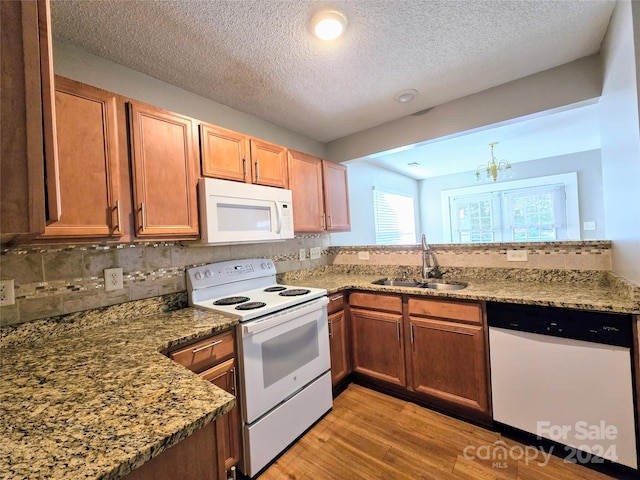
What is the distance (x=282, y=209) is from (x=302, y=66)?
98 centimetres

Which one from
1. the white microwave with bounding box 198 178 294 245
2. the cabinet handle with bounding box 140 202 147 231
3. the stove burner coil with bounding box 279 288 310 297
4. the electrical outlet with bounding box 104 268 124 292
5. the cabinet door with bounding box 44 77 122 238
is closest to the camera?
the cabinet door with bounding box 44 77 122 238

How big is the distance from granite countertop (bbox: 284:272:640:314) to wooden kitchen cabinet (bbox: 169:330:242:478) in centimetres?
95

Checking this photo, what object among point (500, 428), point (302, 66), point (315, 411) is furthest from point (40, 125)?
point (500, 428)

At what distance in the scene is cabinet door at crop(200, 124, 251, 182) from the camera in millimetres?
1775

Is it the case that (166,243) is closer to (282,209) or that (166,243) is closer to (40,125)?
(282,209)

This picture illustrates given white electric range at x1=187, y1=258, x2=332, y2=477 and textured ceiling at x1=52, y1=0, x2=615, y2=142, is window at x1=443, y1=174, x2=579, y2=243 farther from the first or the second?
white electric range at x1=187, y1=258, x2=332, y2=477

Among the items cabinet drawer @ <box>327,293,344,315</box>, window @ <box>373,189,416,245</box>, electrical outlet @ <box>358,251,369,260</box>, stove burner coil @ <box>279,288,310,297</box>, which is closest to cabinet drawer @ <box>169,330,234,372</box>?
stove burner coil @ <box>279,288,310,297</box>

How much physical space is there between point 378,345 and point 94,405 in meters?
1.91

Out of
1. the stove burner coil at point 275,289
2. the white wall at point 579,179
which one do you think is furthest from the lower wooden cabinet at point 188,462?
the white wall at point 579,179

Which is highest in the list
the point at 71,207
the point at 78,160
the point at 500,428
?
the point at 78,160

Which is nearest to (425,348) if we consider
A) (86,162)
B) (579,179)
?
(86,162)

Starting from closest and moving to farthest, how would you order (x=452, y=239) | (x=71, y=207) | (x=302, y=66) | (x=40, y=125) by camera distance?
1. (x=40, y=125)
2. (x=71, y=207)
3. (x=302, y=66)
4. (x=452, y=239)

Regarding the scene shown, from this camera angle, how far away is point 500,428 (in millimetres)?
1771

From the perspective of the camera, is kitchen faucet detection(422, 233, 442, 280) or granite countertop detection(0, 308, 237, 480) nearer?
granite countertop detection(0, 308, 237, 480)
